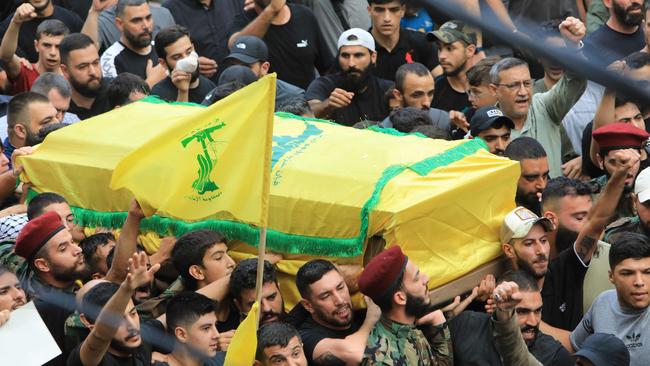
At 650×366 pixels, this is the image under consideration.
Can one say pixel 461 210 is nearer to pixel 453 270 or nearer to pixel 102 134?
pixel 453 270

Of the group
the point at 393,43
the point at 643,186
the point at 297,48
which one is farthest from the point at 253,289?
the point at 297,48

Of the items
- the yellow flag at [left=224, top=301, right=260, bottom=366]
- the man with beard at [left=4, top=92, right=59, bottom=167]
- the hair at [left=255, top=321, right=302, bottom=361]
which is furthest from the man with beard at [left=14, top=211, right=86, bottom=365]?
the man with beard at [left=4, top=92, right=59, bottom=167]

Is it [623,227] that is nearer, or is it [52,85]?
[623,227]

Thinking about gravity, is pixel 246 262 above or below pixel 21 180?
above

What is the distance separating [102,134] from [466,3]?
497 cm

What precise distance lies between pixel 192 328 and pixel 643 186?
7.44ft

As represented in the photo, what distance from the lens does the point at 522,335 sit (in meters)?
5.27

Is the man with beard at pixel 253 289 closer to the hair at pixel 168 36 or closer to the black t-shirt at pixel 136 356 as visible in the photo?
the black t-shirt at pixel 136 356

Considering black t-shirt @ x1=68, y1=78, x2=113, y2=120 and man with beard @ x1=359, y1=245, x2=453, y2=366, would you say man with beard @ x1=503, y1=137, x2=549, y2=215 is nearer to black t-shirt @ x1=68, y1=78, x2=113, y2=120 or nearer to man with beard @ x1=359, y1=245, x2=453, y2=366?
man with beard @ x1=359, y1=245, x2=453, y2=366

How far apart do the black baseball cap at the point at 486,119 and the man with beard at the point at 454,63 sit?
132 centimetres

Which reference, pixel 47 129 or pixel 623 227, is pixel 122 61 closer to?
pixel 47 129

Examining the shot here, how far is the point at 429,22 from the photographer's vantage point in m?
9.76

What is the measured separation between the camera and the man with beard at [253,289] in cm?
544

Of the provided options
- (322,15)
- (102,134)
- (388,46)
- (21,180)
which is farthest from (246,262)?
(322,15)
